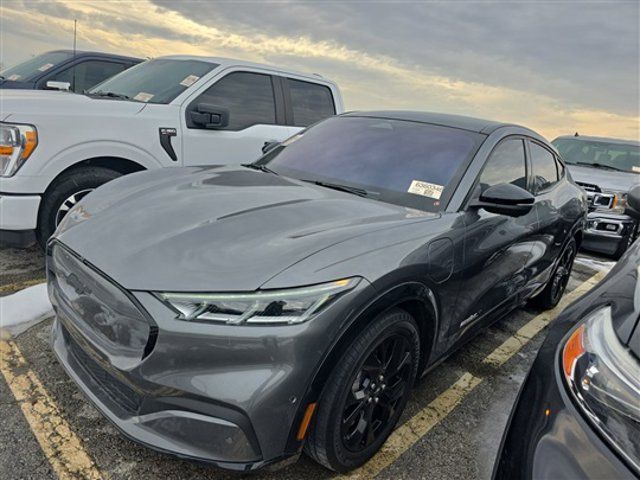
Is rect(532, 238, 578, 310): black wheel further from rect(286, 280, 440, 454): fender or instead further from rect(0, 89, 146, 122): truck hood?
rect(0, 89, 146, 122): truck hood

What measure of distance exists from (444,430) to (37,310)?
2717 mm

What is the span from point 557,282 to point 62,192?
14.3ft

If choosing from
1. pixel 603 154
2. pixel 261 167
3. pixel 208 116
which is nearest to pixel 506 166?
pixel 261 167

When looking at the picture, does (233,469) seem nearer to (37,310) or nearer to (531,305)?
(37,310)

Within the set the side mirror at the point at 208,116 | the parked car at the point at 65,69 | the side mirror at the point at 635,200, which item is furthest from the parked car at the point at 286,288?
the parked car at the point at 65,69

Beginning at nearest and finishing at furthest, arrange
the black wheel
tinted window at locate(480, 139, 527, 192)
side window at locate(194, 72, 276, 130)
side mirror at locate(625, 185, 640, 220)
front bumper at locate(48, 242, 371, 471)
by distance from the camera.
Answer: front bumper at locate(48, 242, 371, 471)
tinted window at locate(480, 139, 527, 192)
side mirror at locate(625, 185, 640, 220)
the black wheel
side window at locate(194, 72, 276, 130)

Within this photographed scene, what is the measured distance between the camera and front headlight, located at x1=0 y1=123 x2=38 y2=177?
11.6ft

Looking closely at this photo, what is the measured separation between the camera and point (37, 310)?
3270 mm

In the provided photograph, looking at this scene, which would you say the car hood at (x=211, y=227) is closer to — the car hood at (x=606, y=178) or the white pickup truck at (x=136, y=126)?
the white pickup truck at (x=136, y=126)

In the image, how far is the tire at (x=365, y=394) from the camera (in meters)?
1.89

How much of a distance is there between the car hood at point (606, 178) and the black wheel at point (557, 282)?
3.00 metres

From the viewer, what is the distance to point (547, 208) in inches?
145

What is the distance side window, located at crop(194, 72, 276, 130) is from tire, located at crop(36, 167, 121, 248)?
1.18m

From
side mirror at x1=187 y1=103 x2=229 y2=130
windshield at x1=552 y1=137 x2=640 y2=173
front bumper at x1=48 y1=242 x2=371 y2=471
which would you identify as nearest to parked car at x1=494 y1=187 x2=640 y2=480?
front bumper at x1=48 y1=242 x2=371 y2=471
